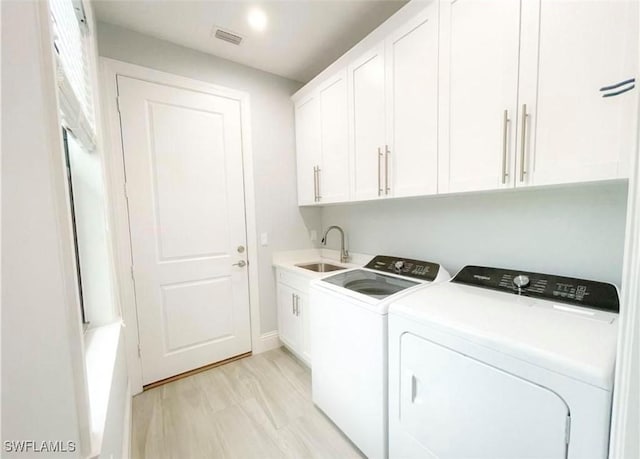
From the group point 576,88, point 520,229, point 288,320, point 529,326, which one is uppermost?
point 576,88

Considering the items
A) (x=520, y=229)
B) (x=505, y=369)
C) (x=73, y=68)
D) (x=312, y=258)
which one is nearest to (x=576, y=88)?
(x=520, y=229)

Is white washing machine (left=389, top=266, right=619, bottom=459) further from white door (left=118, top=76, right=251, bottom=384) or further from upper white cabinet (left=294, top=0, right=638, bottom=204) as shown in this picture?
white door (left=118, top=76, right=251, bottom=384)

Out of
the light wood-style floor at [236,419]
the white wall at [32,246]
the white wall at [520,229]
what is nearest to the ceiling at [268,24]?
→ the white wall at [520,229]

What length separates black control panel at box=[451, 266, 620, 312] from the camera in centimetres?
106

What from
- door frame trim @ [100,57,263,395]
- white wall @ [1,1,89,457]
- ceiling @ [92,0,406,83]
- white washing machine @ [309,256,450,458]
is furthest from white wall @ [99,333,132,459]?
ceiling @ [92,0,406,83]

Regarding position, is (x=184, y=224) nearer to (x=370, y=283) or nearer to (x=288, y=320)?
(x=288, y=320)

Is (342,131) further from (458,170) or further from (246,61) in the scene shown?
(246,61)

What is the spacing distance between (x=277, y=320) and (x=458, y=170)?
215 cm

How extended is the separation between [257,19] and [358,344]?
2253mm

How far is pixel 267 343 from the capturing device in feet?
8.46

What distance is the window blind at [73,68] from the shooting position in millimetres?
852

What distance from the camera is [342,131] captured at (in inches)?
79.4

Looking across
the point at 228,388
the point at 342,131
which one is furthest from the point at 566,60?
the point at 228,388

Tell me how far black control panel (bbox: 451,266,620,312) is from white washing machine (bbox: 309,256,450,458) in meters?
0.21
